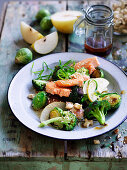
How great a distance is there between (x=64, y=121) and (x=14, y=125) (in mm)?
375

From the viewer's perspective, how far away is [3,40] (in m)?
2.57

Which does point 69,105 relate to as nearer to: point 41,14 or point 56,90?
point 56,90

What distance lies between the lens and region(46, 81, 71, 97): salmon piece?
178 cm

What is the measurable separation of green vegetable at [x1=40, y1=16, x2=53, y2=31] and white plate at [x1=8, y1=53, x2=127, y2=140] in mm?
536

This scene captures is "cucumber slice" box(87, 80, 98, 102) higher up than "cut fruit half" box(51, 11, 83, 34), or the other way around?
"cut fruit half" box(51, 11, 83, 34)

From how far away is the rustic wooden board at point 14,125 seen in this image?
1594 millimetres

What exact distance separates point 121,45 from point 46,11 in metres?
0.87

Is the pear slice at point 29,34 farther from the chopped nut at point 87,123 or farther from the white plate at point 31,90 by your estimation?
the chopped nut at point 87,123

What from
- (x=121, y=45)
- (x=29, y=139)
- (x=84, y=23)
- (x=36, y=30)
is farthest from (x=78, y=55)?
(x=29, y=139)

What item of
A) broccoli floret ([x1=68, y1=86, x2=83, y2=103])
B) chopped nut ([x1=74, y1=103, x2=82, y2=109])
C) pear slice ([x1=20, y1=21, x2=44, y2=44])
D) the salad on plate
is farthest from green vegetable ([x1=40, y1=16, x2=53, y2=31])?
chopped nut ([x1=74, y1=103, x2=82, y2=109])

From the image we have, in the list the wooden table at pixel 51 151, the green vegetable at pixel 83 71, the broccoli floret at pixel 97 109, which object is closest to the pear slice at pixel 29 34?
the green vegetable at pixel 83 71

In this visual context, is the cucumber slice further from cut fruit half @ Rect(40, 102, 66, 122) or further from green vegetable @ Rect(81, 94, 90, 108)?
cut fruit half @ Rect(40, 102, 66, 122)

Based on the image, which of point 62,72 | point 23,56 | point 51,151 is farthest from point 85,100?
point 23,56

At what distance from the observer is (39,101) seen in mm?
1760
